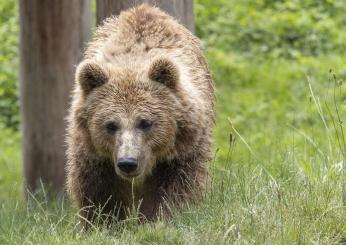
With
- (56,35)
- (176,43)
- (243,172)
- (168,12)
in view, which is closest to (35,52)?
(56,35)

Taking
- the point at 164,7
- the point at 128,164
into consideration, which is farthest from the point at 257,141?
the point at 128,164

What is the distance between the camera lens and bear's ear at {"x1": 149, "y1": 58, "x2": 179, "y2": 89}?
6480 millimetres

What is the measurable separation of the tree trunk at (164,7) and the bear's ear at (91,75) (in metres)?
1.26

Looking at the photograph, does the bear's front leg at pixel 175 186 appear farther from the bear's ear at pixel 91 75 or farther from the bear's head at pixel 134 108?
the bear's ear at pixel 91 75

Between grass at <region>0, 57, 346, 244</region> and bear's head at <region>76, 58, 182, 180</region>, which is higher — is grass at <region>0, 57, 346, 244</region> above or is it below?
below

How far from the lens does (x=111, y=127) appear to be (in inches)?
253

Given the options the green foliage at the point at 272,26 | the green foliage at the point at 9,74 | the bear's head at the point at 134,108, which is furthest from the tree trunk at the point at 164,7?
the green foliage at the point at 9,74

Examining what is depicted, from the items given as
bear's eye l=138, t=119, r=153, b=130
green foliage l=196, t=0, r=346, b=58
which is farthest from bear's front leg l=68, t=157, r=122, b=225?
green foliage l=196, t=0, r=346, b=58

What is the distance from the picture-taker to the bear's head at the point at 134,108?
6.38 meters

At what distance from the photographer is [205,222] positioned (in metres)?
5.59

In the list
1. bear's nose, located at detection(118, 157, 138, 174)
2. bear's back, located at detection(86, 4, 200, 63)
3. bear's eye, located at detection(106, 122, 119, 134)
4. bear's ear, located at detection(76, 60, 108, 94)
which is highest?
bear's back, located at detection(86, 4, 200, 63)

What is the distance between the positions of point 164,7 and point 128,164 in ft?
6.55

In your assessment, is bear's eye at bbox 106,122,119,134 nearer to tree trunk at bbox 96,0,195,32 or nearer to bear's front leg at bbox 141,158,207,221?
bear's front leg at bbox 141,158,207,221

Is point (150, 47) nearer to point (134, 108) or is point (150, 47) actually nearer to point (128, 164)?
point (134, 108)
